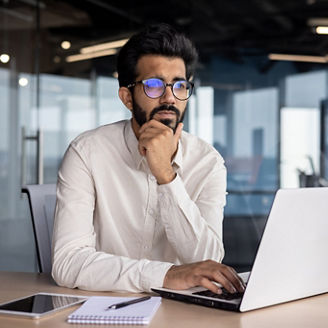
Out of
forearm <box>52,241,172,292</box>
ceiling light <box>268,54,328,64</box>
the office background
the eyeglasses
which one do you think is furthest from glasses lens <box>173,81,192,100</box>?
ceiling light <box>268,54,328,64</box>

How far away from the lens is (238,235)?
228 inches

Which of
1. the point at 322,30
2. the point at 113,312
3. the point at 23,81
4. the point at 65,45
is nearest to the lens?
the point at 113,312

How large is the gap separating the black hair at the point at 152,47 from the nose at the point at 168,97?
0.61ft

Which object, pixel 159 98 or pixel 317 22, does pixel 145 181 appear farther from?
pixel 317 22

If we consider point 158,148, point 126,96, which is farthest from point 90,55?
point 158,148

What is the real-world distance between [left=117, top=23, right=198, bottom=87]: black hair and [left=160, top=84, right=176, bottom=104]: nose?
187mm

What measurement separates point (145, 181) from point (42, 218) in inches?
17.2

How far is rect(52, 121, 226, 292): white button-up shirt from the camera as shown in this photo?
189 centimetres

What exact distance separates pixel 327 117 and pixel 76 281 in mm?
4167

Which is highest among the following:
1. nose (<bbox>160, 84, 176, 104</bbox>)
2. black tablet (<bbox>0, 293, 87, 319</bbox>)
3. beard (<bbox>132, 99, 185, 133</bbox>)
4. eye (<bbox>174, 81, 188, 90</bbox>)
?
eye (<bbox>174, 81, 188, 90</bbox>)

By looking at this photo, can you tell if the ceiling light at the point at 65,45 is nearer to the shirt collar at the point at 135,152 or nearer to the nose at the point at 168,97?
the shirt collar at the point at 135,152

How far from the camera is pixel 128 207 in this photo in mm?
2156

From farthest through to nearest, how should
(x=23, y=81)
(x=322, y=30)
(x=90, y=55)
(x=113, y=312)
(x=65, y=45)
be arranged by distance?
1. (x=322, y=30)
2. (x=90, y=55)
3. (x=65, y=45)
4. (x=23, y=81)
5. (x=113, y=312)

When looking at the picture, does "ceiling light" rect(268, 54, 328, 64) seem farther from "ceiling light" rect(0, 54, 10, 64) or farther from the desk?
the desk
